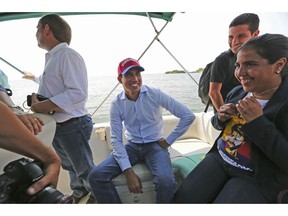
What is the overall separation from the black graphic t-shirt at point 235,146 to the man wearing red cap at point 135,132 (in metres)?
0.45

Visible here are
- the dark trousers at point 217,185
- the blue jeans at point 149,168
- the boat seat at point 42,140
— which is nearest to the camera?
the boat seat at point 42,140

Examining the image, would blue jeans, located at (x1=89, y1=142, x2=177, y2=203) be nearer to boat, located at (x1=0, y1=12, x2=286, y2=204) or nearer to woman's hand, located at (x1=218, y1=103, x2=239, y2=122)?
boat, located at (x1=0, y1=12, x2=286, y2=204)

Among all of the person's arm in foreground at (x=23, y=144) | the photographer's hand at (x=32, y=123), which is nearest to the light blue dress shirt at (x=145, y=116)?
the photographer's hand at (x=32, y=123)

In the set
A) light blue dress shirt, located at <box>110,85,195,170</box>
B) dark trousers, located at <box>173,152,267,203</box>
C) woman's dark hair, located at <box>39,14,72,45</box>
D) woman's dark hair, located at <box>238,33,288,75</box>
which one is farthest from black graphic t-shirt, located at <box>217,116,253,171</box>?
woman's dark hair, located at <box>39,14,72,45</box>

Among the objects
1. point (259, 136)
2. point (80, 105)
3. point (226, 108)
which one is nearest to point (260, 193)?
point (259, 136)

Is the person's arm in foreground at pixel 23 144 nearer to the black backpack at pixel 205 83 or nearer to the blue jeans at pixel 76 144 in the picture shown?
Answer: the blue jeans at pixel 76 144

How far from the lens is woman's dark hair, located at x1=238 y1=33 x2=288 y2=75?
0.79m

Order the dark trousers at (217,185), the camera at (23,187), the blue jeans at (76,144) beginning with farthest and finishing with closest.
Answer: the blue jeans at (76,144)
the dark trousers at (217,185)
the camera at (23,187)

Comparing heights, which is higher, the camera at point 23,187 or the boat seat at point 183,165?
the camera at point 23,187

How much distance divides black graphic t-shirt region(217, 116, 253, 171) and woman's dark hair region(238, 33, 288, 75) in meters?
0.23

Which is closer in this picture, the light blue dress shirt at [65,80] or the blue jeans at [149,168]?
the blue jeans at [149,168]

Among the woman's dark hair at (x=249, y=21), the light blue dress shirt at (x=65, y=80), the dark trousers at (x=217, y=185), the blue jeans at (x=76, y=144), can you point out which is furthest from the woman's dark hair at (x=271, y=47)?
the blue jeans at (x=76, y=144)

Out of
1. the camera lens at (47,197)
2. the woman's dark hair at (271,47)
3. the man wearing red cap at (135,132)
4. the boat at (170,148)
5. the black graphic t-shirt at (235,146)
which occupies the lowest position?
the boat at (170,148)

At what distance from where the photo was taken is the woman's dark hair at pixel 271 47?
0.79 metres
